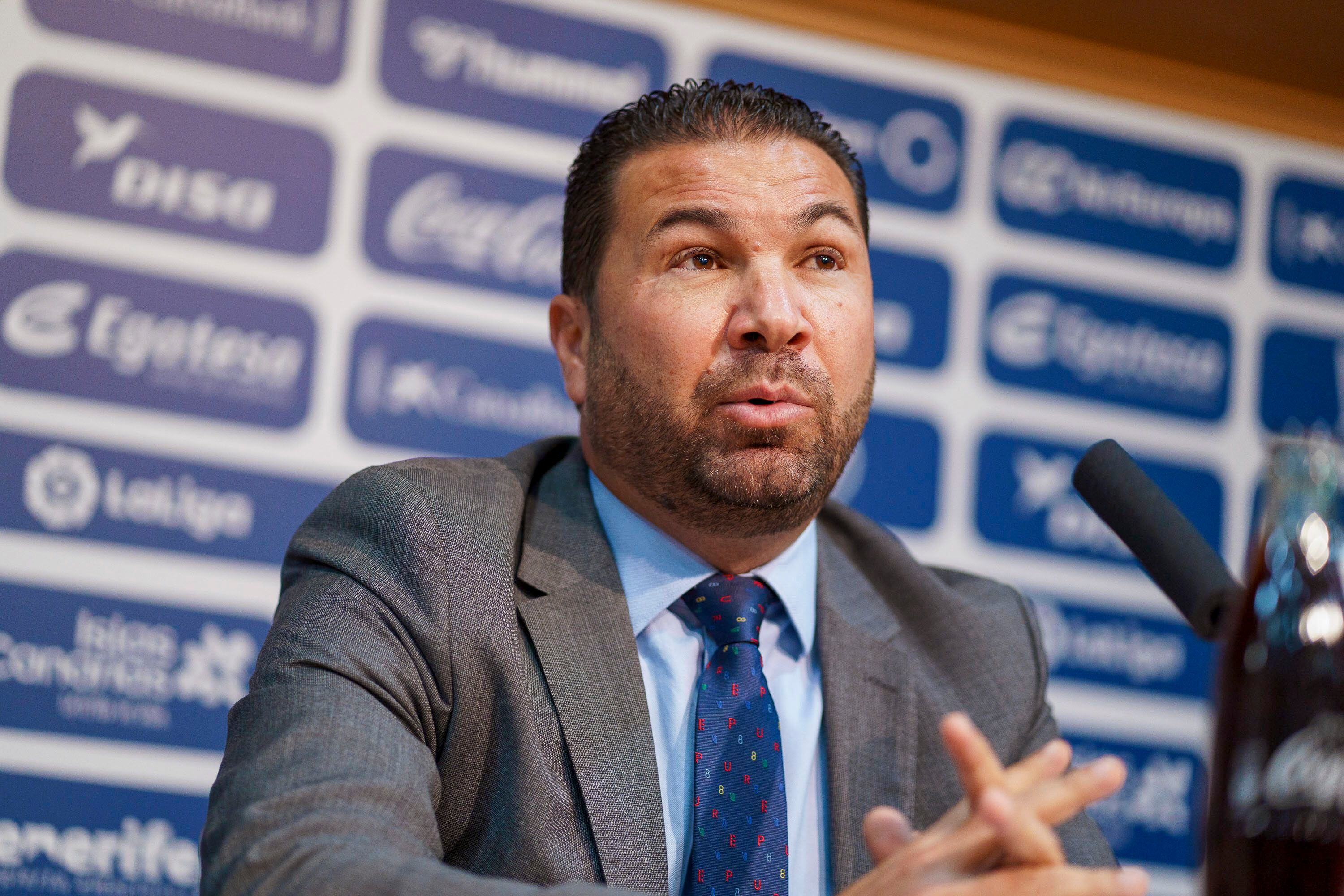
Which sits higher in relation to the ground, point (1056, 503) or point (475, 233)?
point (475, 233)

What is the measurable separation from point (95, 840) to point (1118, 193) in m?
2.68

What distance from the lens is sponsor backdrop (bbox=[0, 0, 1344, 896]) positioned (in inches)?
95.4

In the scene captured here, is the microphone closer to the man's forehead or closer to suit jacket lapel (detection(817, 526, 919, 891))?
suit jacket lapel (detection(817, 526, 919, 891))

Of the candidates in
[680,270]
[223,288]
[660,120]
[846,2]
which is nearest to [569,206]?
[660,120]

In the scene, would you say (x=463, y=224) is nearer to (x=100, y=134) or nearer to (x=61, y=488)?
(x=100, y=134)

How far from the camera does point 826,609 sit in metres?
1.74

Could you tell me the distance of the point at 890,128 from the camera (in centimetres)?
309

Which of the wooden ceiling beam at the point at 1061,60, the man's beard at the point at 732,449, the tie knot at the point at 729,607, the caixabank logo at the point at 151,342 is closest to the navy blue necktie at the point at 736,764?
the tie knot at the point at 729,607

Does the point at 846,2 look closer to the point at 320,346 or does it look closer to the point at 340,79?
the point at 340,79

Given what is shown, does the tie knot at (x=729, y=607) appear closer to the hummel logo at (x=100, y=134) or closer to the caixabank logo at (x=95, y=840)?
the caixabank logo at (x=95, y=840)

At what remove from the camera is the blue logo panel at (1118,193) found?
3.19m

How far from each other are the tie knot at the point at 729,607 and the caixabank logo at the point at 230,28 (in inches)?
61.5

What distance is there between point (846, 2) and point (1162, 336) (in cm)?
112

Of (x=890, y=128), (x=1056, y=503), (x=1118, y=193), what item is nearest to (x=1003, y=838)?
(x=1056, y=503)
